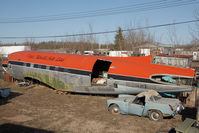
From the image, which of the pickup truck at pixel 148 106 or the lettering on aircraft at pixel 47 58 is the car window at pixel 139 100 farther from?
the lettering on aircraft at pixel 47 58

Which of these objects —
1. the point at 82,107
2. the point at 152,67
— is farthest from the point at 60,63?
the point at 152,67

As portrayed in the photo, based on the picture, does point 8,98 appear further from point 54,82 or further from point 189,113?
point 189,113

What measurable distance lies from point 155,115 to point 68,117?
5.67 metres

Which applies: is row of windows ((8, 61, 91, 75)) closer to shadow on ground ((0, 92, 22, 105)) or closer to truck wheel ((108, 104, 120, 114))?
shadow on ground ((0, 92, 22, 105))

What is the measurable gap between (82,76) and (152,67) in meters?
6.33

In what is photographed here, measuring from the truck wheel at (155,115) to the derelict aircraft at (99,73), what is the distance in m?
3.29

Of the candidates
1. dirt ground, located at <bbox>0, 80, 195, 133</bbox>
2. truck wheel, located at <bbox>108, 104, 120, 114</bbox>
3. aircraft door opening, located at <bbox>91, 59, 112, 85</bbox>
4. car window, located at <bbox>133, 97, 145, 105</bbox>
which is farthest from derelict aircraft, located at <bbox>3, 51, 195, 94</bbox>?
truck wheel, located at <bbox>108, 104, 120, 114</bbox>

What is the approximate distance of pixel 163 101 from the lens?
1099cm

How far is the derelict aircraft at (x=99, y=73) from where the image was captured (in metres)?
13.7

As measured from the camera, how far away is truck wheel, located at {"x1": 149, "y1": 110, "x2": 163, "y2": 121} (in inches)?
415

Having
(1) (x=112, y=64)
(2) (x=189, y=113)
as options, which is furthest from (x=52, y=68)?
(2) (x=189, y=113)

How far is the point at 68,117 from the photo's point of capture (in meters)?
11.7

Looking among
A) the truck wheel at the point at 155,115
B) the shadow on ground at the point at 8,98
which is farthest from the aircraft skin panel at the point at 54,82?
the truck wheel at the point at 155,115

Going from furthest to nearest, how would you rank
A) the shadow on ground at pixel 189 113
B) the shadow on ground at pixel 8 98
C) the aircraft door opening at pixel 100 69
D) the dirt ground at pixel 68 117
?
1. the aircraft door opening at pixel 100 69
2. the shadow on ground at pixel 8 98
3. the shadow on ground at pixel 189 113
4. the dirt ground at pixel 68 117
